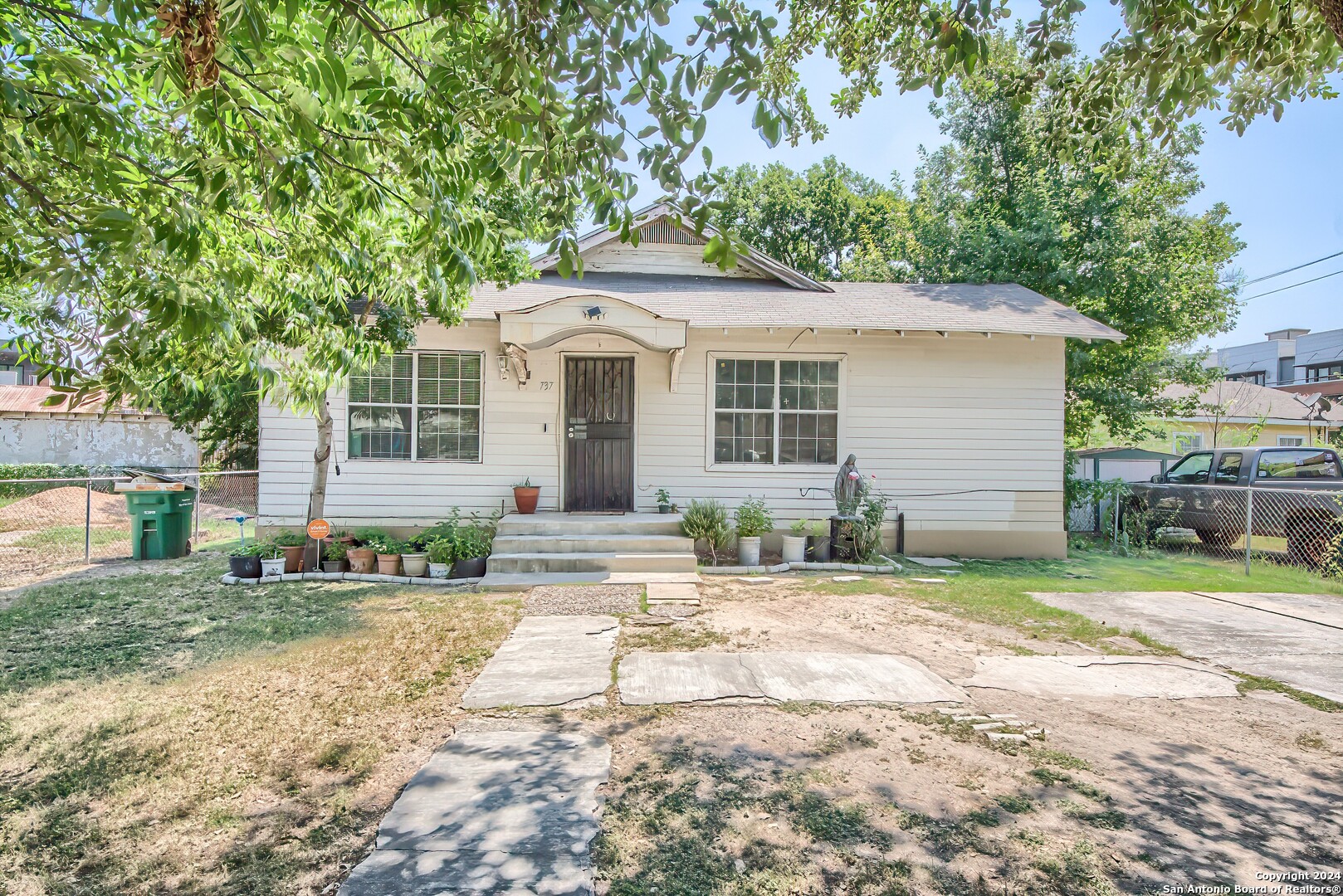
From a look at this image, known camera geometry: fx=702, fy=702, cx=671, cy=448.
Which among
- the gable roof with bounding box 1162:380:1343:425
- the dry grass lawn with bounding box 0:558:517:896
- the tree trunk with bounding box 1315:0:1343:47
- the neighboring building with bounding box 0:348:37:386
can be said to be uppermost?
the neighboring building with bounding box 0:348:37:386

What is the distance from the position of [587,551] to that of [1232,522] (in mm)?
9197

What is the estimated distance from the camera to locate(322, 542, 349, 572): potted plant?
8.30 m

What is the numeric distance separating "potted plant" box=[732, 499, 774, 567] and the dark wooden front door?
1724 millimetres

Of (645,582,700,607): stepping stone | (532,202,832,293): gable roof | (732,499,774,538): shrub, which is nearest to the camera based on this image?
(645,582,700,607): stepping stone

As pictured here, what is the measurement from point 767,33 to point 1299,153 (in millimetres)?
18015

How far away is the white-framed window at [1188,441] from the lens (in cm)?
2242

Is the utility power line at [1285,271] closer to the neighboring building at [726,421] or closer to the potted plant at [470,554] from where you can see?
the neighboring building at [726,421]

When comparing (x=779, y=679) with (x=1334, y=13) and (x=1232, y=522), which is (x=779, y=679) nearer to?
(x=1334, y=13)

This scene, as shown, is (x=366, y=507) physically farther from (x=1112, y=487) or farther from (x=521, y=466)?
(x=1112, y=487)

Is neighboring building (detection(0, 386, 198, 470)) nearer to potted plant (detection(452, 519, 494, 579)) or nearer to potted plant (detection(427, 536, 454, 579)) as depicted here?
potted plant (detection(452, 519, 494, 579))

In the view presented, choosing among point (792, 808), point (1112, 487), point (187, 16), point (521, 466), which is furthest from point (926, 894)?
point (1112, 487)

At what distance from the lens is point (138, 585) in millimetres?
7512

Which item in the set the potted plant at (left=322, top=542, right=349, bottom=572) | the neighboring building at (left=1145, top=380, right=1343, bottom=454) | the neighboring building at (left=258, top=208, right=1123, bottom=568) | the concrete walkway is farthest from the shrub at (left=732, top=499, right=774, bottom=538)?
the neighboring building at (left=1145, top=380, right=1343, bottom=454)

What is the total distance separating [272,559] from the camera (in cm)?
811
